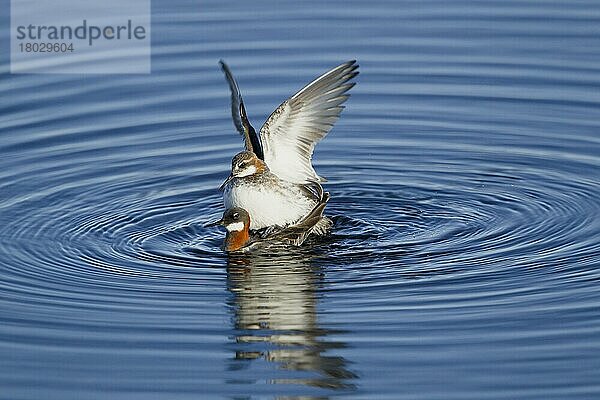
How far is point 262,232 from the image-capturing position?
16.0 meters

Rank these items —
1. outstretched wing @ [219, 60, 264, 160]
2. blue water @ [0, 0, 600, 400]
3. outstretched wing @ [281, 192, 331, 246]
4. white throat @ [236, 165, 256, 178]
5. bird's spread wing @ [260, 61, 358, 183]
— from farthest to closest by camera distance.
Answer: bird's spread wing @ [260, 61, 358, 183]
outstretched wing @ [219, 60, 264, 160]
white throat @ [236, 165, 256, 178]
outstretched wing @ [281, 192, 331, 246]
blue water @ [0, 0, 600, 400]

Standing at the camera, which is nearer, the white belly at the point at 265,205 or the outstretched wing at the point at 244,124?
the white belly at the point at 265,205

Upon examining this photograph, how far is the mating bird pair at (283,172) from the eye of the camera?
15758 mm

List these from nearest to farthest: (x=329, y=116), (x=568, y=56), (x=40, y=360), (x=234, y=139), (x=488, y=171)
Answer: (x=40, y=360)
(x=329, y=116)
(x=488, y=171)
(x=234, y=139)
(x=568, y=56)

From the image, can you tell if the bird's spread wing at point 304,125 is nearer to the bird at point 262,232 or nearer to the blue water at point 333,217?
the blue water at point 333,217

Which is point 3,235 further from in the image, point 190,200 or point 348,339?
point 348,339

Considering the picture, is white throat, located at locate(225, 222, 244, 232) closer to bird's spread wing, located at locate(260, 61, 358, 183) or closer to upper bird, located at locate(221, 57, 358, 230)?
upper bird, located at locate(221, 57, 358, 230)

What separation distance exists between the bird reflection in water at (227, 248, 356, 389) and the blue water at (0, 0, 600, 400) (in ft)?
0.11

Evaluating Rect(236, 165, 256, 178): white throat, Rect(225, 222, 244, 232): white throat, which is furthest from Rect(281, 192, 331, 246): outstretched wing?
Rect(236, 165, 256, 178): white throat

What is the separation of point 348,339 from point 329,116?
494 cm

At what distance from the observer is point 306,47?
22.5 m

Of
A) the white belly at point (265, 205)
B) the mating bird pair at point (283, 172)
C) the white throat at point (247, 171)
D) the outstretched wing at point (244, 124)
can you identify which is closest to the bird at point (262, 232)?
the mating bird pair at point (283, 172)

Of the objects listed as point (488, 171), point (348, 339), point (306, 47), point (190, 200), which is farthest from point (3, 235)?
point (306, 47)

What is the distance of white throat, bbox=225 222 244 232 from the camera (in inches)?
607
